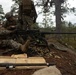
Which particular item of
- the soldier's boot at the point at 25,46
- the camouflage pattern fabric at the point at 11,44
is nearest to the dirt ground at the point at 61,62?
the soldier's boot at the point at 25,46

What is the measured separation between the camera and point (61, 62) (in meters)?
7.98

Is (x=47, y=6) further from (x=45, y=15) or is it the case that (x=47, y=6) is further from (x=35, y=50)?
(x=35, y=50)

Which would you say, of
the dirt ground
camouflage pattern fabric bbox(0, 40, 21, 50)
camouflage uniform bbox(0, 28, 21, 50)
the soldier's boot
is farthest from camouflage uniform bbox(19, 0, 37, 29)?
the soldier's boot

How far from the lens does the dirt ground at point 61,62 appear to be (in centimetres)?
653

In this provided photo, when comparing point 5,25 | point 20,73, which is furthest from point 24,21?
point 20,73

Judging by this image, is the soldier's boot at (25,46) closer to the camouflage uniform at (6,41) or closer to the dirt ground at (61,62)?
the camouflage uniform at (6,41)

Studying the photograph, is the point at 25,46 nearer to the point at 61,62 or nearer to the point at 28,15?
the point at 61,62

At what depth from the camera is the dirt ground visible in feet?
21.4

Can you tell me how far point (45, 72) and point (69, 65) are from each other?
82.6 inches

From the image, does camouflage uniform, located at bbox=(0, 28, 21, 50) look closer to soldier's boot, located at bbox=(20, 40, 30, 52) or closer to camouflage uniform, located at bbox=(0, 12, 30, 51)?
camouflage uniform, located at bbox=(0, 12, 30, 51)

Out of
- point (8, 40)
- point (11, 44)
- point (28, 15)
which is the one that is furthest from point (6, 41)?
point (28, 15)

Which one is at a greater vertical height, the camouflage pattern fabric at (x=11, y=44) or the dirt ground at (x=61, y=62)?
the camouflage pattern fabric at (x=11, y=44)

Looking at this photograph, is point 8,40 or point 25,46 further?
point 8,40

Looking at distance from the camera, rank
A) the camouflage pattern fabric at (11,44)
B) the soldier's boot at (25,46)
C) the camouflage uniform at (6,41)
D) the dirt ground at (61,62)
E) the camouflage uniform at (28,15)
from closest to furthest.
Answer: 1. the dirt ground at (61,62)
2. the soldier's boot at (25,46)
3. the camouflage pattern fabric at (11,44)
4. the camouflage uniform at (6,41)
5. the camouflage uniform at (28,15)
